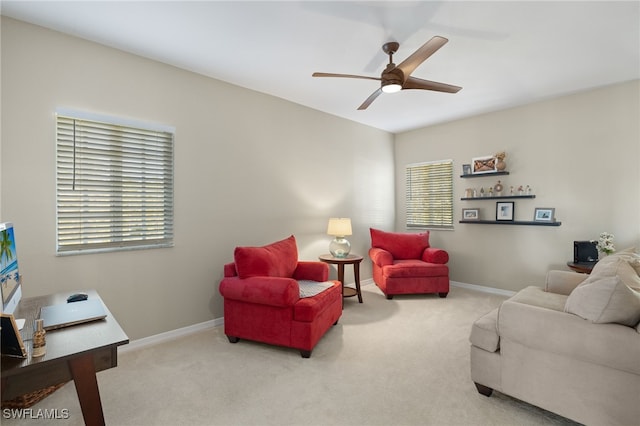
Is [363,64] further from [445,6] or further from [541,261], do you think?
[541,261]

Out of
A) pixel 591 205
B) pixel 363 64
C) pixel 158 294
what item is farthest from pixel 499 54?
pixel 158 294

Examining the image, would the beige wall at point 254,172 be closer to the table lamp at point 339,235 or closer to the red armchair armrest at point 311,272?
the table lamp at point 339,235

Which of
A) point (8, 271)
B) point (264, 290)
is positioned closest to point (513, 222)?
point (264, 290)

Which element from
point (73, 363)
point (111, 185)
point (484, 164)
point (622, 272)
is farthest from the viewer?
point (484, 164)

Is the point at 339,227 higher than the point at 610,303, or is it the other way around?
the point at 339,227

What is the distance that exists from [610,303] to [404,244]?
3.28m

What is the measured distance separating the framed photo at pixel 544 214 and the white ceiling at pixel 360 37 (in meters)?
1.50

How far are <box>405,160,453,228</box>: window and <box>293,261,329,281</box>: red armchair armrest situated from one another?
269 centimetres

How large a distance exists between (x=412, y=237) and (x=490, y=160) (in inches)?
62.7

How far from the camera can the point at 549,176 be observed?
4184 millimetres

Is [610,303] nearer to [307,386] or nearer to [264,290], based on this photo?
[307,386]

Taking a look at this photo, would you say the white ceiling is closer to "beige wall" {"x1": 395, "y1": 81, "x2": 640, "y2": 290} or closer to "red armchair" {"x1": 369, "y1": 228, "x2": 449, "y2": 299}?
"beige wall" {"x1": 395, "y1": 81, "x2": 640, "y2": 290}

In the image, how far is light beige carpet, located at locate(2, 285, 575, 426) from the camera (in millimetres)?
1890

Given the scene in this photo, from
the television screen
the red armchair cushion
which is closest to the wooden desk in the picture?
the television screen
